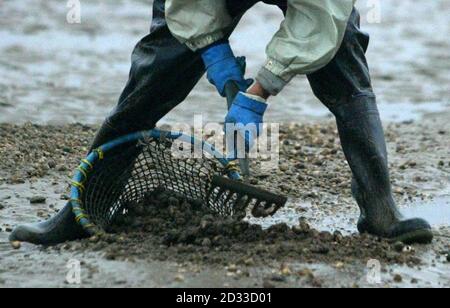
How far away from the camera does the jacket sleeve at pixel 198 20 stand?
475cm

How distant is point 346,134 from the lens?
504 centimetres

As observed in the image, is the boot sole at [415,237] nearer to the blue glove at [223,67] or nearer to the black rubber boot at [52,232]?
the blue glove at [223,67]

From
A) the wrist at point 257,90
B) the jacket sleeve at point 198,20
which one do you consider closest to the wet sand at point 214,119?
the wrist at point 257,90

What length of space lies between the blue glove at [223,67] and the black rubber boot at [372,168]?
537 mm

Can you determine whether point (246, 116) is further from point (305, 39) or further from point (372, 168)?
point (372, 168)

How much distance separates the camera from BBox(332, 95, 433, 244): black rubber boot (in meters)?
5.00

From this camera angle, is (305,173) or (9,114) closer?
(305,173)

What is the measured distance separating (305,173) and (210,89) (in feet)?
8.87

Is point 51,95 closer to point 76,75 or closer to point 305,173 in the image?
point 76,75

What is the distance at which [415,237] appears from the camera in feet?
16.5

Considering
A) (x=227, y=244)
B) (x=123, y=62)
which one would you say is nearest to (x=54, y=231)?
(x=227, y=244)

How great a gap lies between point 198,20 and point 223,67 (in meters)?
0.23

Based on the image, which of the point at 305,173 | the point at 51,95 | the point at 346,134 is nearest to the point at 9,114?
the point at 51,95
